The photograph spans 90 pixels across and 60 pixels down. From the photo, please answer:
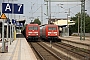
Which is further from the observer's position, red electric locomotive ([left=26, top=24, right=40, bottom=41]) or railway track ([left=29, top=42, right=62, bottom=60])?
red electric locomotive ([left=26, top=24, right=40, bottom=41])

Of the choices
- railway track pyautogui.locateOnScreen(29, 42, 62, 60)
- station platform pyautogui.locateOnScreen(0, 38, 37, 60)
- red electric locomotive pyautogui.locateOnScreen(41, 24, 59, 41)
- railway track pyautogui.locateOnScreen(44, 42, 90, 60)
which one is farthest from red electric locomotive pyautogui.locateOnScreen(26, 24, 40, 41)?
station platform pyautogui.locateOnScreen(0, 38, 37, 60)

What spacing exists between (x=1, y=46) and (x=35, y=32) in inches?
1029

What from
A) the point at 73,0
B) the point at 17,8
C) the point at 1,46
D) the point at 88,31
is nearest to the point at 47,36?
the point at 73,0

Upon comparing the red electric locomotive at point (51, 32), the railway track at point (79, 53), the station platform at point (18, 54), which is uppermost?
the red electric locomotive at point (51, 32)

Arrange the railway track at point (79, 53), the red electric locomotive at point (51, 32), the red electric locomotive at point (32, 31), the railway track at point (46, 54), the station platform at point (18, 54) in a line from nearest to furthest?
the station platform at point (18, 54)
the railway track at point (46, 54)
the railway track at point (79, 53)
the red electric locomotive at point (51, 32)
the red electric locomotive at point (32, 31)

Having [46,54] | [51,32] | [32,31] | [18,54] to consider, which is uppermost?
[32,31]

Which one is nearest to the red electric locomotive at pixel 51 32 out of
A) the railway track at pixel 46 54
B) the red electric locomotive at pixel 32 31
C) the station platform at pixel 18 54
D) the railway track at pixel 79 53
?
the red electric locomotive at pixel 32 31

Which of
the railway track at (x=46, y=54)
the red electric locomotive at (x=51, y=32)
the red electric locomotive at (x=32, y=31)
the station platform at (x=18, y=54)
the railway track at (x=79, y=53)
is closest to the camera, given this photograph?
the station platform at (x=18, y=54)

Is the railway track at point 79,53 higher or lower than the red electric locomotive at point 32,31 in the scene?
lower

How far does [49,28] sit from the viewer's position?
4891 cm

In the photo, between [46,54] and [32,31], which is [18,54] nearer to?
[46,54]

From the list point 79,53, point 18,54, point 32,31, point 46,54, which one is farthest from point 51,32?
point 18,54

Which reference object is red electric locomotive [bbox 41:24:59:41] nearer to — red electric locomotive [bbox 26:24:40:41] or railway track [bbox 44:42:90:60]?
red electric locomotive [bbox 26:24:40:41]

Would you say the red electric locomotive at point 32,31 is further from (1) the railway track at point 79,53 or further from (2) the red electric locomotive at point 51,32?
(1) the railway track at point 79,53
